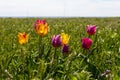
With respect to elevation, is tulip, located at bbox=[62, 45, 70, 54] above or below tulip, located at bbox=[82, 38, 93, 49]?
below

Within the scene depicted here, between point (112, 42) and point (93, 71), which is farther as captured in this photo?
point (112, 42)

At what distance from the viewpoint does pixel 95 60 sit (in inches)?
146

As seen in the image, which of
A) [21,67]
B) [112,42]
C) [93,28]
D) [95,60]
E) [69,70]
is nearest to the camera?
[69,70]

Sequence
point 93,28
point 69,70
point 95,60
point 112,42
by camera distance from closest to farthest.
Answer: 1. point 69,70
2. point 95,60
3. point 93,28
4. point 112,42

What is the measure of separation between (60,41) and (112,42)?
241 cm

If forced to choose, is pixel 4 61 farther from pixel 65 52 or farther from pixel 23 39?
pixel 65 52

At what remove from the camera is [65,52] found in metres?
3.37

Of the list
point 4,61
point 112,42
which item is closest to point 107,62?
point 4,61

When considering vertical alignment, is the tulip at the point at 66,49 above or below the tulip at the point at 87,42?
below

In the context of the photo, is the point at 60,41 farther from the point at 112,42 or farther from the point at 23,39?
the point at 112,42

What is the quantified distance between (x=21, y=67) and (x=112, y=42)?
243cm

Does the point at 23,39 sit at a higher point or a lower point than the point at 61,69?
higher

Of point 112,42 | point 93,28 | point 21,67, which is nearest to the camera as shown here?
point 21,67

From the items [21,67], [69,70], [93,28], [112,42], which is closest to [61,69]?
[69,70]
